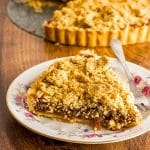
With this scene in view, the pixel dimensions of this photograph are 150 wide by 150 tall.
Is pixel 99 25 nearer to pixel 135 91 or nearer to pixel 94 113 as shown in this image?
pixel 135 91

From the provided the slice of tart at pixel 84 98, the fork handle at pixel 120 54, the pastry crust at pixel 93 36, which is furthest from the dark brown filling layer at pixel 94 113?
the pastry crust at pixel 93 36

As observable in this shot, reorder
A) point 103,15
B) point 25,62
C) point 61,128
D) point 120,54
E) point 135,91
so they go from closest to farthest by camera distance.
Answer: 1. point 61,128
2. point 135,91
3. point 120,54
4. point 25,62
5. point 103,15

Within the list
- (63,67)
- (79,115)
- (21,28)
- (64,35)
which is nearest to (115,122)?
(79,115)

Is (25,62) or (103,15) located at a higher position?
(103,15)

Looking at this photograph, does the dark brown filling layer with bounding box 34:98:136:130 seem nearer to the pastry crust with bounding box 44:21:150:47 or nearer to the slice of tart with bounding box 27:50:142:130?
the slice of tart with bounding box 27:50:142:130

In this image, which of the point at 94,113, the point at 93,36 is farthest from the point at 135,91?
the point at 93,36

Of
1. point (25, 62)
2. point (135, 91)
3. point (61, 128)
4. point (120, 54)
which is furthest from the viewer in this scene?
point (25, 62)

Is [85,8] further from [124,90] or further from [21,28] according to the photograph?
[124,90]
